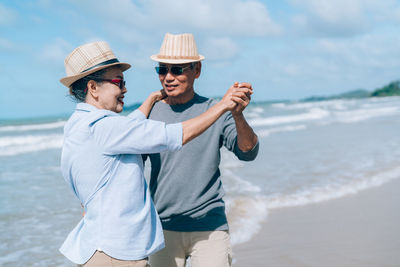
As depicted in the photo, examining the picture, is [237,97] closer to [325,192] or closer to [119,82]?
[119,82]

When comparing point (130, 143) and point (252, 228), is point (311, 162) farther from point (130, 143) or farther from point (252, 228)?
point (130, 143)

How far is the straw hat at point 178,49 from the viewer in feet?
8.72

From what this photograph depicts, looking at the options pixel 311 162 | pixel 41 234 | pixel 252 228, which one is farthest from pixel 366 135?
pixel 41 234

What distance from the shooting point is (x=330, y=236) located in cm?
548

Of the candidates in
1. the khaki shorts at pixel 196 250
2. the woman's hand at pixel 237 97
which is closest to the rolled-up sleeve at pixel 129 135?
the woman's hand at pixel 237 97

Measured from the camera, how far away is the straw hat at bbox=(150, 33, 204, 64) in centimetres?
266

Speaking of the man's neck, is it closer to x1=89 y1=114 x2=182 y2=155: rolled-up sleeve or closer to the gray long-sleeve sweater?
the gray long-sleeve sweater

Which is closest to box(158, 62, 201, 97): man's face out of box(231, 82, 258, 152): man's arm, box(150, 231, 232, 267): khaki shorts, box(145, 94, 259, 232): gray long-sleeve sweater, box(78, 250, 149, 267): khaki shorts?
box(145, 94, 259, 232): gray long-sleeve sweater

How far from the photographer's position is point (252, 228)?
19.6ft

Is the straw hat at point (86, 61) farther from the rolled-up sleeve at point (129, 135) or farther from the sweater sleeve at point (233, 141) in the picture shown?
the sweater sleeve at point (233, 141)

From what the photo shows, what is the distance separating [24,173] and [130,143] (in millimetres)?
10189

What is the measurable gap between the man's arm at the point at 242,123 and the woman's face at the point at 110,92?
0.63 metres

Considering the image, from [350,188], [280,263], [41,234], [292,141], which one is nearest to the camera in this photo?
[280,263]

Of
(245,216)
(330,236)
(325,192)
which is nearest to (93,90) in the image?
(330,236)
